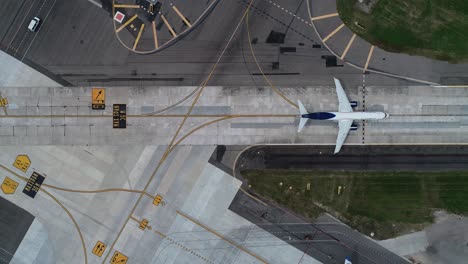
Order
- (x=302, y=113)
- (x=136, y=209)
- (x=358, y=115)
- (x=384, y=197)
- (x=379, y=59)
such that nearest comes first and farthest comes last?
(x=358, y=115)
(x=302, y=113)
(x=384, y=197)
(x=379, y=59)
(x=136, y=209)

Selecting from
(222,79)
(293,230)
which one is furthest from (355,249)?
(222,79)

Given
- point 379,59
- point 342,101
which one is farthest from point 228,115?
point 379,59

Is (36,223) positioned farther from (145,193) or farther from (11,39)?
(11,39)

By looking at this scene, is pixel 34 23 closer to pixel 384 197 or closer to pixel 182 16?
pixel 182 16

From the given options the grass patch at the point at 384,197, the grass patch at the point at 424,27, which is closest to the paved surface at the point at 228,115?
the grass patch at the point at 384,197

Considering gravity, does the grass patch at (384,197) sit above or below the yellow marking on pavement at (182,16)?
below

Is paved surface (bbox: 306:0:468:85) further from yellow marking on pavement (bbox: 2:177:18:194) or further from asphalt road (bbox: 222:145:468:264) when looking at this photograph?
yellow marking on pavement (bbox: 2:177:18:194)

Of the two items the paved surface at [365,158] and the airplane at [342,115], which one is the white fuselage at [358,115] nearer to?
the airplane at [342,115]
